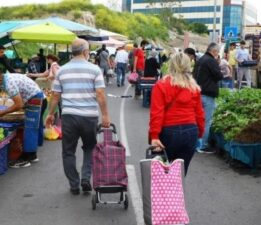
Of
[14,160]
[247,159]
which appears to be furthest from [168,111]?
[14,160]

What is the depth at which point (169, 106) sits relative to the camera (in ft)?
18.5

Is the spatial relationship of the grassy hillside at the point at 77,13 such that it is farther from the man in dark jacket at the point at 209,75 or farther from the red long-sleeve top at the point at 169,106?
the red long-sleeve top at the point at 169,106

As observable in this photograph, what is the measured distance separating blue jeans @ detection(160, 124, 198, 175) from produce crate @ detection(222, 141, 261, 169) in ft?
9.71

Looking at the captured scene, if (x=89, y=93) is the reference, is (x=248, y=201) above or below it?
below

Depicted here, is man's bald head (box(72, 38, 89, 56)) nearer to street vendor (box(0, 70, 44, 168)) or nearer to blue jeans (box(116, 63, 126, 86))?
street vendor (box(0, 70, 44, 168))

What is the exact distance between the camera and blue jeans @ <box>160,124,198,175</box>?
5.68 metres

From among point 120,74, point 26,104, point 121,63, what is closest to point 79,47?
point 26,104

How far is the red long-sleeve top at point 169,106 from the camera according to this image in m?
5.56

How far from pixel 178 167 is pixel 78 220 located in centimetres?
148

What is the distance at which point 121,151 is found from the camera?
6395 mm

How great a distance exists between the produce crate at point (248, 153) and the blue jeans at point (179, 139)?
296cm

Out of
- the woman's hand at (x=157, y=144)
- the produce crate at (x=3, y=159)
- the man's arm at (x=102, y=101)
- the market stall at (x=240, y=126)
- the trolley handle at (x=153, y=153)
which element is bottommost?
the produce crate at (x=3, y=159)

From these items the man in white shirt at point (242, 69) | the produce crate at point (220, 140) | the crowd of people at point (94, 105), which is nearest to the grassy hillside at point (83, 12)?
the man in white shirt at point (242, 69)

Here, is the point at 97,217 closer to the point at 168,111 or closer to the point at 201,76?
the point at 168,111
